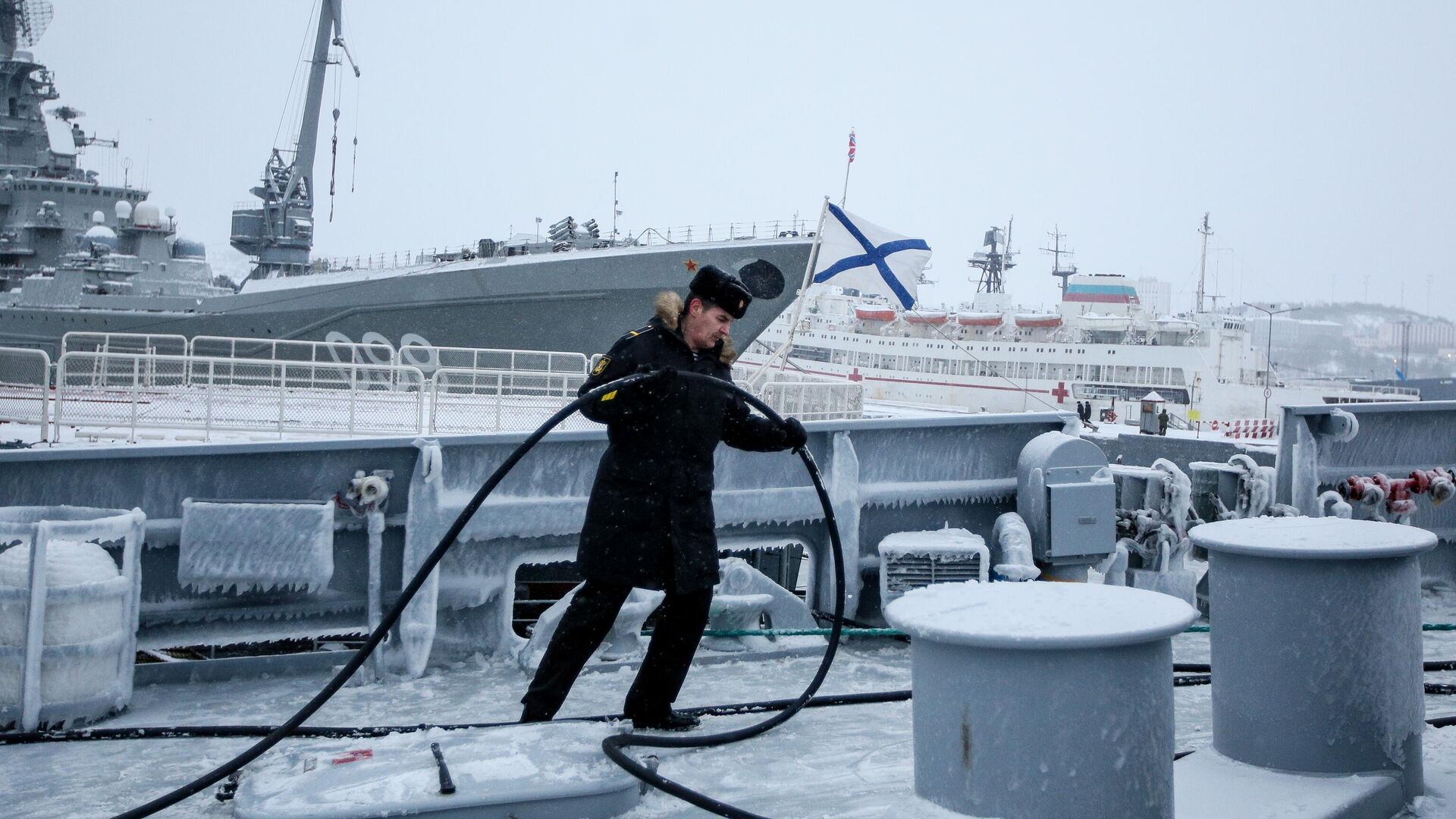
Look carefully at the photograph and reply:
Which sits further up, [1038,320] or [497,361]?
[1038,320]

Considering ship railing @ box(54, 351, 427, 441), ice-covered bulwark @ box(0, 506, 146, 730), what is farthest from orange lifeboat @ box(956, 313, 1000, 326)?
ice-covered bulwark @ box(0, 506, 146, 730)

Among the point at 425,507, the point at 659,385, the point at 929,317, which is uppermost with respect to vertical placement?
the point at 929,317

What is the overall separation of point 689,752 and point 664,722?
0.49ft

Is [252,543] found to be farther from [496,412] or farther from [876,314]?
[876,314]

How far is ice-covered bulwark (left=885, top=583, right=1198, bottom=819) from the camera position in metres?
1.91

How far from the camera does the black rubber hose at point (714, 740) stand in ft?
7.82

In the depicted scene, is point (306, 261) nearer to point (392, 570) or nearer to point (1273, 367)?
point (392, 570)

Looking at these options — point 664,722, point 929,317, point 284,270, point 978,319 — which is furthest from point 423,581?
point 929,317

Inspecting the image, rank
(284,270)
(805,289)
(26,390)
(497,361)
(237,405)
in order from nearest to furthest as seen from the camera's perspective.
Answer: (805,289), (26,390), (237,405), (497,361), (284,270)

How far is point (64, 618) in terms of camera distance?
10.7 feet

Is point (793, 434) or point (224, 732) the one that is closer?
point (224, 732)

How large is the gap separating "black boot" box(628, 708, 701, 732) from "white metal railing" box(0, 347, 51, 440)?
662cm

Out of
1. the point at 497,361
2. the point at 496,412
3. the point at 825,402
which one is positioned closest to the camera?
the point at 496,412

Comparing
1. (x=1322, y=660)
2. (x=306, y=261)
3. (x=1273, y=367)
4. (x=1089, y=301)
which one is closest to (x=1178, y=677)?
(x=1322, y=660)
